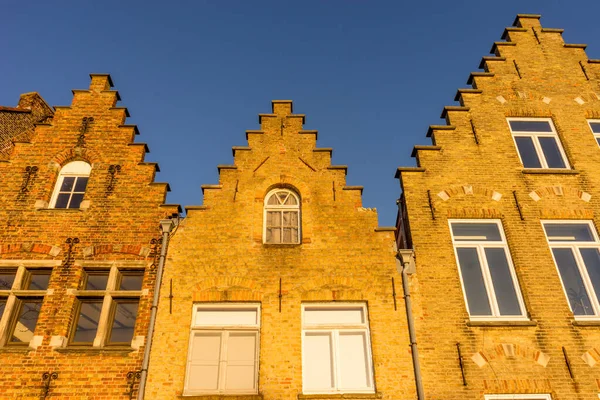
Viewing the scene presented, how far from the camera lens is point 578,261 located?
10992mm

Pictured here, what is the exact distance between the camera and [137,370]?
9344 mm

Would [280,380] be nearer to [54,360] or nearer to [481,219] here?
[54,360]

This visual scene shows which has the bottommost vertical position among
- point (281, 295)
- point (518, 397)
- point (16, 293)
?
point (518, 397)

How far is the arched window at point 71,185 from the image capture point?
11812mm

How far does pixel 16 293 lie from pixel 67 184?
10.00 feet

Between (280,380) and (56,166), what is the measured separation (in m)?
7.97

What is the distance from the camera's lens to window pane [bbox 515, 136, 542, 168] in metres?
12.6

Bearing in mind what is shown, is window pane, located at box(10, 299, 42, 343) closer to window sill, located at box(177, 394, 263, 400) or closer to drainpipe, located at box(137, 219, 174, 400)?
drainpipe, located at box(137, 219, 174, 400)

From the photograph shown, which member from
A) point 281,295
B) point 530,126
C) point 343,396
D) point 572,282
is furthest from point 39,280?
point 530,126

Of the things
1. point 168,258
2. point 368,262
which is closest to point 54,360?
point 168,258

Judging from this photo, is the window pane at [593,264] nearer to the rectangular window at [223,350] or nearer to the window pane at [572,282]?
the window pane at [572,282]

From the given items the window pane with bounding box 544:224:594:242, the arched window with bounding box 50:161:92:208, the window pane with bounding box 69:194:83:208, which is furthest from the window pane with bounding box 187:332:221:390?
the window pane with bounding box 544:224:594:242

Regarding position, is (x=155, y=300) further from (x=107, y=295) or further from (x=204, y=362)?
(x=204, y=362)

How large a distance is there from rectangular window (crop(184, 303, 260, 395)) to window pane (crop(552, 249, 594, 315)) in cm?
695
